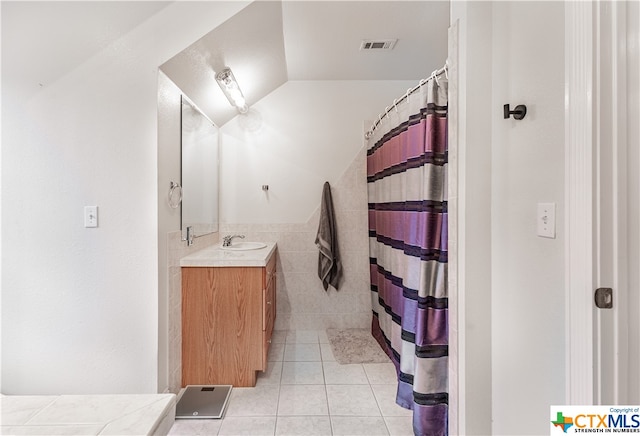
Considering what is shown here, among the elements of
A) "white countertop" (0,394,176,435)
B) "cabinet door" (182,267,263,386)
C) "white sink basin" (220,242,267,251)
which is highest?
"white sink basin" (220,242,267,251)

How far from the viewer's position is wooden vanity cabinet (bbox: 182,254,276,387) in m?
1.98

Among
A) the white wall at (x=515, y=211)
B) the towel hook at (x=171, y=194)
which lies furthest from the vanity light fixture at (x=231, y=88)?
the white wall at (x=515, y=211)

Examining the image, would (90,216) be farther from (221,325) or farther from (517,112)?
(517,112)

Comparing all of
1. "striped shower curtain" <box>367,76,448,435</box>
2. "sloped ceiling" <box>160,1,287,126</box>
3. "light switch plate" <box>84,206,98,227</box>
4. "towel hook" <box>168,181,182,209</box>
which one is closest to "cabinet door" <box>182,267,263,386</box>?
"towel hook" <box>168,181,182,209</box>

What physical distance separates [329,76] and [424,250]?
2.08 m

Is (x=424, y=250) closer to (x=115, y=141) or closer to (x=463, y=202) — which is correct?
(x=463, y=202)

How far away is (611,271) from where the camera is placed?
2.64 ft

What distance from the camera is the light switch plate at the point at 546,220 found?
0.96 meters

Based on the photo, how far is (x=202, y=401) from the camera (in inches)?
73.1

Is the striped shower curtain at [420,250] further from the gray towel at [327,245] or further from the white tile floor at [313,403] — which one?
the gray towel at [327,245]

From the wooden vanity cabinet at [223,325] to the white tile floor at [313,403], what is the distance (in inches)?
7.2

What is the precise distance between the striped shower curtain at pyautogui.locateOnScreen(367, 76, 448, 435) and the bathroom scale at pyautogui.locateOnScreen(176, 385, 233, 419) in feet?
3.51

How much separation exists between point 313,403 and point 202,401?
0.68m

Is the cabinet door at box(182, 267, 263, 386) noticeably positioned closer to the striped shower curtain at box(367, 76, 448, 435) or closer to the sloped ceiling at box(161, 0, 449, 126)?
the striped shower curtain at box(367, 76, 448, 435)
